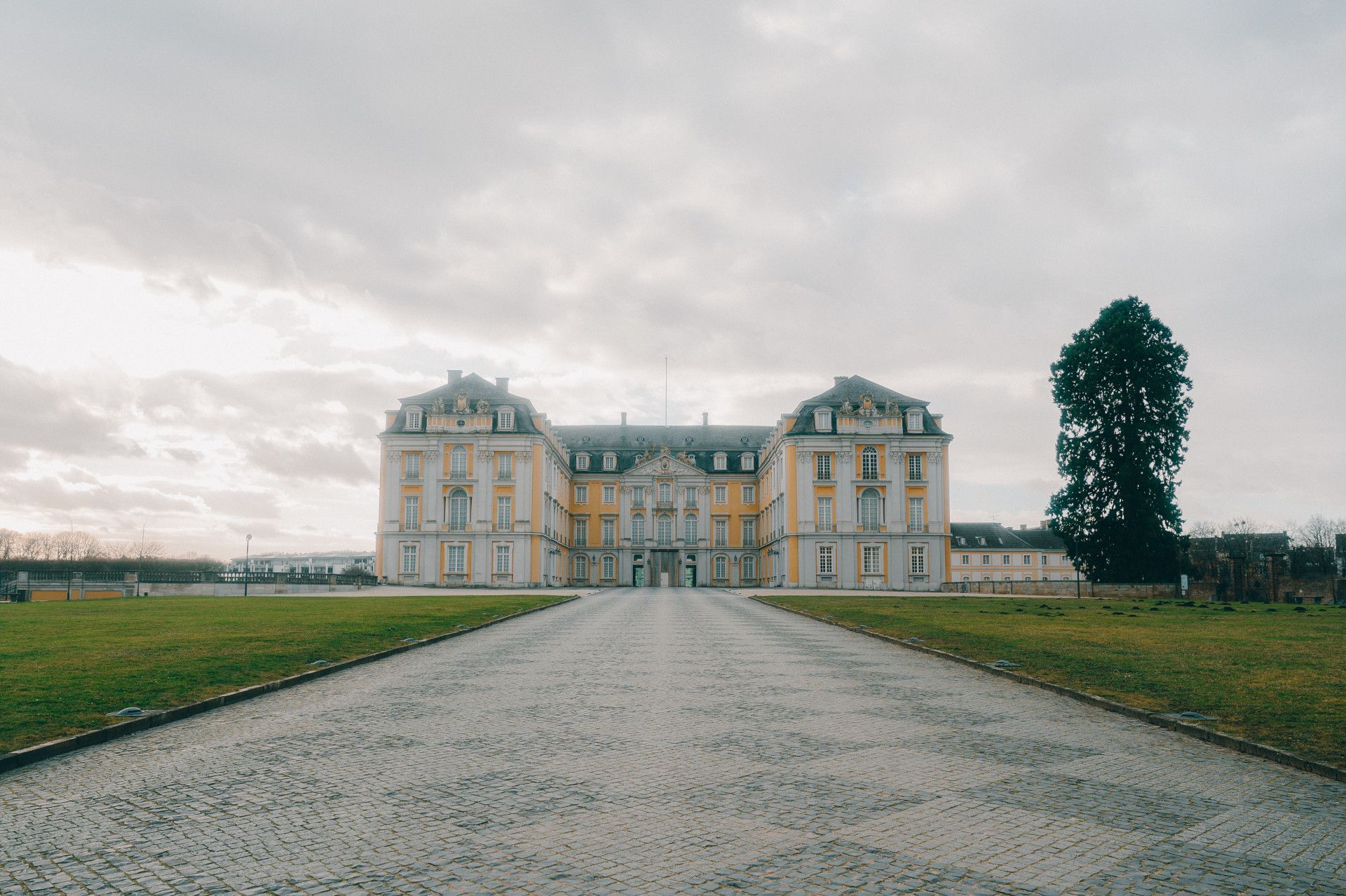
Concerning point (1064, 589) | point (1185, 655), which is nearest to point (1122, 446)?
point (1064, 589)

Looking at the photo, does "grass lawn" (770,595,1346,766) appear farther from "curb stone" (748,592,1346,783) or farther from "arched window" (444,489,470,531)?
"arched window" (444,489,470,531)

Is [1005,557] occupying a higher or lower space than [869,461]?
lower

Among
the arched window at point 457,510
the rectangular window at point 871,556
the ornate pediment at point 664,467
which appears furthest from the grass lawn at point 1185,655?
the ornate pediment at point 664,467

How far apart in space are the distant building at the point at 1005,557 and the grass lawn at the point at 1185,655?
67.5 m

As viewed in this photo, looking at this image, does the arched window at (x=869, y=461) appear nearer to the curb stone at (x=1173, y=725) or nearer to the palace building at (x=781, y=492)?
the palace building at (x=781, y=492)

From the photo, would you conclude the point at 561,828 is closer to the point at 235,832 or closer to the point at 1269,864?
the point at 235,832

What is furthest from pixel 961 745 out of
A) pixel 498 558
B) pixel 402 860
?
pixel 498 558

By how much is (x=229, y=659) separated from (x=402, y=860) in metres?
10.1

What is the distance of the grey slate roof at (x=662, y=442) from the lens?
81.2 meters

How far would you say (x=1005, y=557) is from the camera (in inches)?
3935

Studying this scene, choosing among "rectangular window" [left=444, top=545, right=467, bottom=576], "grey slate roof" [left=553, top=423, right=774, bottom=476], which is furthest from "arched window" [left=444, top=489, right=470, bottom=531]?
"grey slate roof" [left=553, top=423, right=774, bottom=476]

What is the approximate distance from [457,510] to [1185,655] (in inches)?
2184

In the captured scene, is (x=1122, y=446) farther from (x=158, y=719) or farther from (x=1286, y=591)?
(x=158, y=719)

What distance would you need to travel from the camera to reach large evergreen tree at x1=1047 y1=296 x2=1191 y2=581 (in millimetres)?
47562
